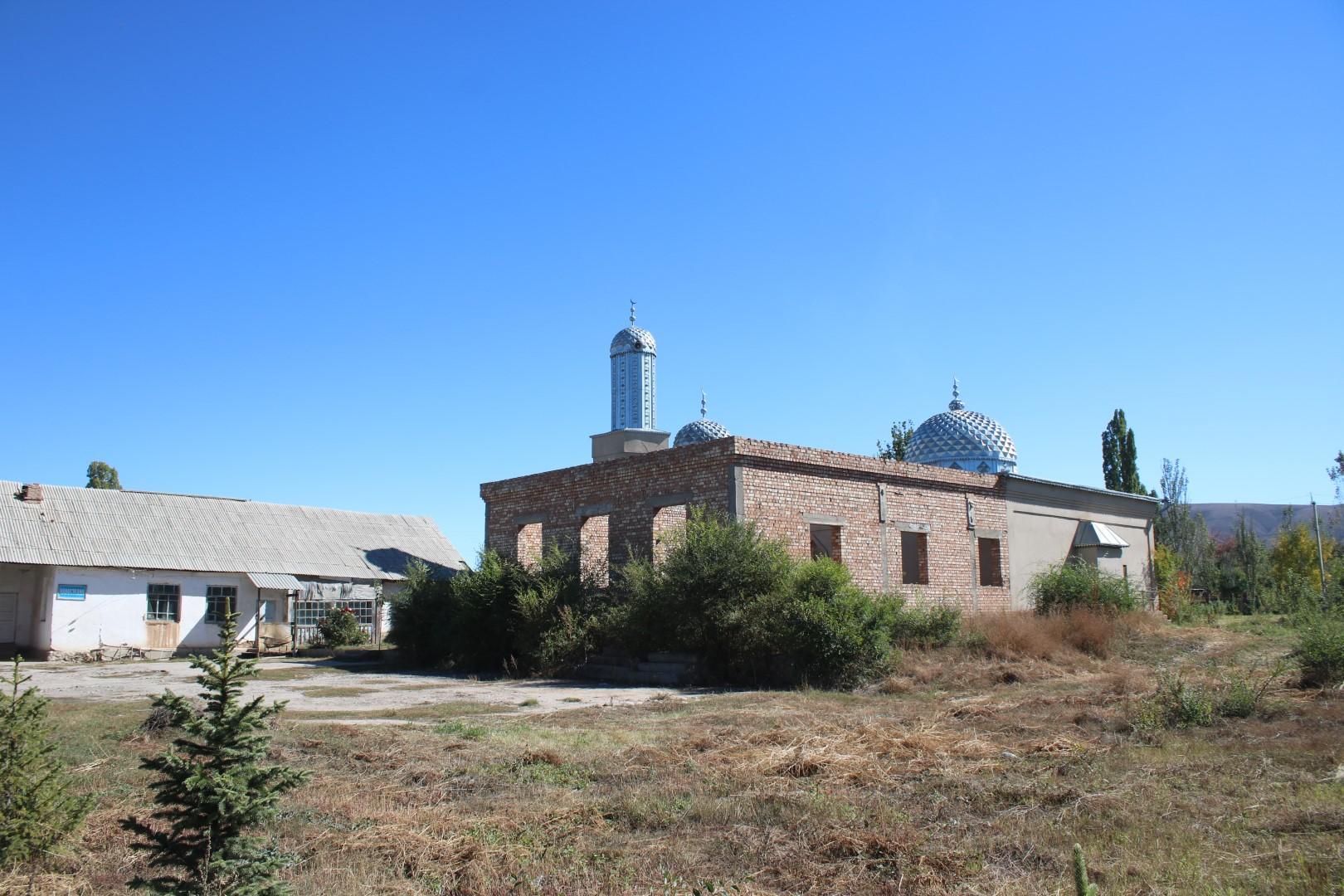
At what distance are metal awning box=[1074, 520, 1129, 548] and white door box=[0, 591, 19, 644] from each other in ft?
93.8

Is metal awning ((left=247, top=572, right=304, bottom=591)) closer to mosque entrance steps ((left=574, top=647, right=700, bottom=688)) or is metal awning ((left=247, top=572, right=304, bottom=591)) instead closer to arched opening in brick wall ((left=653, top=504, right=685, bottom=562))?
arched opening in brick wall ((left=653, top=504, right=685, bottom=562))

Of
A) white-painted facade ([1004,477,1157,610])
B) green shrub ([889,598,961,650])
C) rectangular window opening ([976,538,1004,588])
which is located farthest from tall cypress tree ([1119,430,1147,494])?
green shrub ([889,598,961,650])

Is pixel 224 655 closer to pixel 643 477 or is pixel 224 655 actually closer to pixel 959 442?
pixel 643 477

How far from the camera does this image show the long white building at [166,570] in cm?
2519

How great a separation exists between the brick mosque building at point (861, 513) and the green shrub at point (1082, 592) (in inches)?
55.0

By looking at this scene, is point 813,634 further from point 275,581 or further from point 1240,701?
point 275,581

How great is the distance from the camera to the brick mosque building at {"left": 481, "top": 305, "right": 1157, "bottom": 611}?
18969 millimetres

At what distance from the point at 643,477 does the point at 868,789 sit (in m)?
13.5

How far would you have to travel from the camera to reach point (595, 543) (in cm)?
2280

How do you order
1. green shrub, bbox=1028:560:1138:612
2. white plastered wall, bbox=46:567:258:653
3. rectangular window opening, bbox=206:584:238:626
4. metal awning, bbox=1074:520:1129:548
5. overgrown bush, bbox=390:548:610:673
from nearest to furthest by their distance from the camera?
overgrown bush, bbox=390:548:610:673, green shrub, bbox=1028:560:1138:612, white plastered wall, bbox=46:567:258:653, metal awning, bbox=1074:520:1129:548, rectangular window opening, bbox=206:584:238:626

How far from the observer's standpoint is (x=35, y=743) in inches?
203

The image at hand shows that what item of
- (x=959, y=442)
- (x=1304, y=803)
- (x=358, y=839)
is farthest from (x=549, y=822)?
(x=959, y=442)

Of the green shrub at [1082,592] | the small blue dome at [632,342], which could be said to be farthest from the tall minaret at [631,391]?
the green shrub at [1082,592]

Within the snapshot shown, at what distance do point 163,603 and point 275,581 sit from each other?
9.65ft
